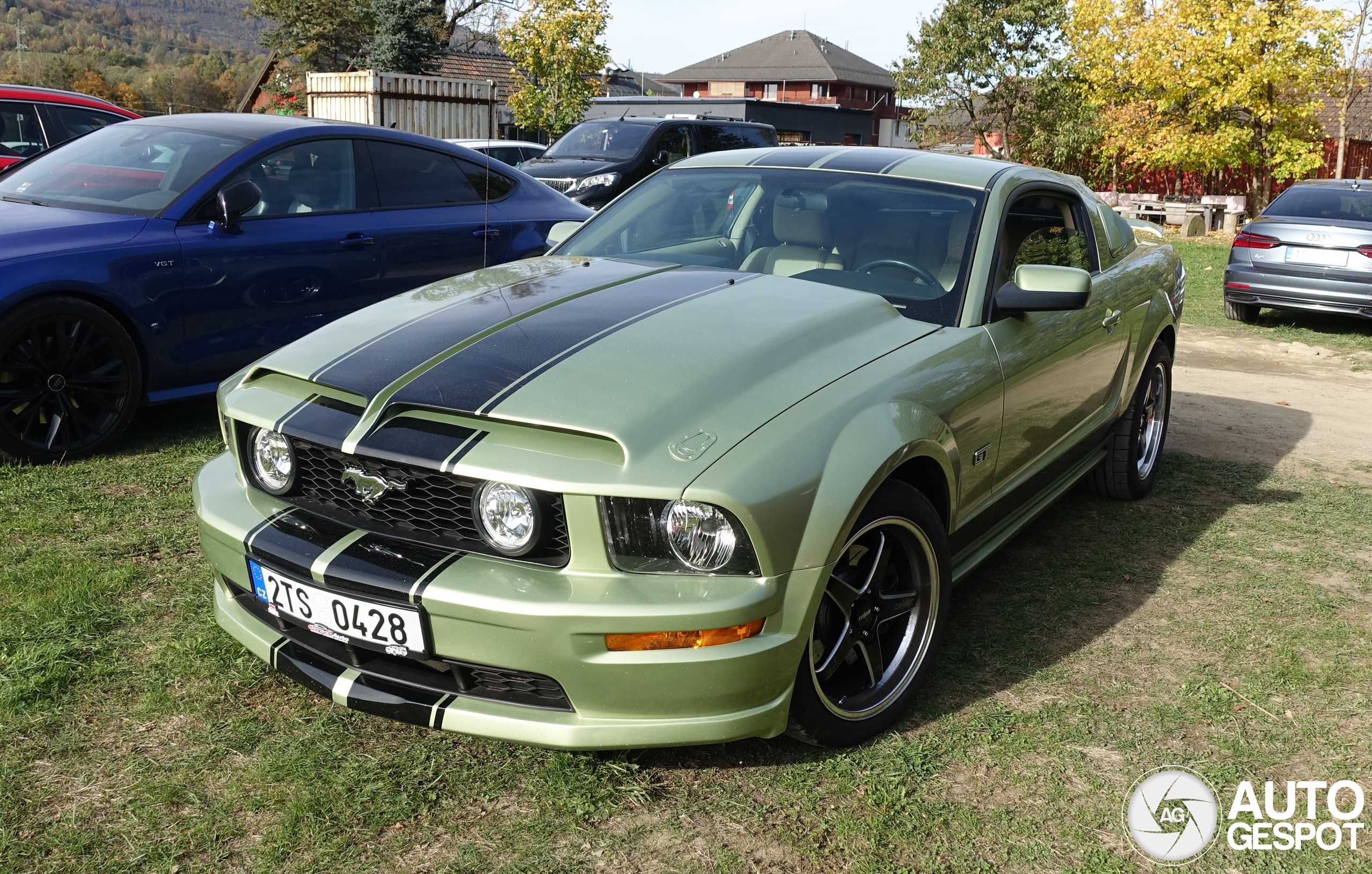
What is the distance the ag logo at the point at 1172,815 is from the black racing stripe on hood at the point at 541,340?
1.77m

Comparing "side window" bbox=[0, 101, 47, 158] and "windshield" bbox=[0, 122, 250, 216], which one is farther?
"side window" bbox=[0, 101, 47, 158]

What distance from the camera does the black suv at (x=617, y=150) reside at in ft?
40.8

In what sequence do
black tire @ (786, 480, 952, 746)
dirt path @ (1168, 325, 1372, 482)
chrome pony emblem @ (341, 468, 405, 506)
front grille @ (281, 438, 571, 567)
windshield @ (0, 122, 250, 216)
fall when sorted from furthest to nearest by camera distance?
dirt path @ (1168, 325, 1372, 482)
windshield @ (0, 122, 250, 216)
black tire @ (786, 480, 952, 746)
chrome pony emblem @ (341, 468, 405, 506)
front grille @ (281, 438, 571, 567)

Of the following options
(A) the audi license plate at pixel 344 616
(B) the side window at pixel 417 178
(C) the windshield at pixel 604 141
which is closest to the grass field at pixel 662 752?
(A) the audi license plate at pixel 344 616

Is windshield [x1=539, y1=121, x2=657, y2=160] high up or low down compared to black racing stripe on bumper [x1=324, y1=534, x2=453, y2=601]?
up

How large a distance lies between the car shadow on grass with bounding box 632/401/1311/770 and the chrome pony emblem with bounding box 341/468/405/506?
0.91 meters

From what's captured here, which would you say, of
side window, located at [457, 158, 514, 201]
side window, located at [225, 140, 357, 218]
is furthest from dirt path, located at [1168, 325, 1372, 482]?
side window, located at [225, 140, 357, 218]

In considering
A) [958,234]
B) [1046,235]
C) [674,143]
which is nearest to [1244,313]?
[674,143]

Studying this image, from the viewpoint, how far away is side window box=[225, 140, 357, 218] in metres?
5.44

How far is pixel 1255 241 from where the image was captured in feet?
34.3

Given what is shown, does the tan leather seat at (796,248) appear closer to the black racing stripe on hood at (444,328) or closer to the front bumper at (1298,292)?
the black racing stripe on hood at (444,328)

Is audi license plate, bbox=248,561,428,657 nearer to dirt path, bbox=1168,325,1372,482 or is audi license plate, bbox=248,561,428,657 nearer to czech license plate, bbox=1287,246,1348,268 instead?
dirt path, bbox=1168,325,1372,482

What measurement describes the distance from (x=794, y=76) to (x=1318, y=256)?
73959 mm

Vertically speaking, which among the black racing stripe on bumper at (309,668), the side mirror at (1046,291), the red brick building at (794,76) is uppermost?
the red brick building at (794,76)
